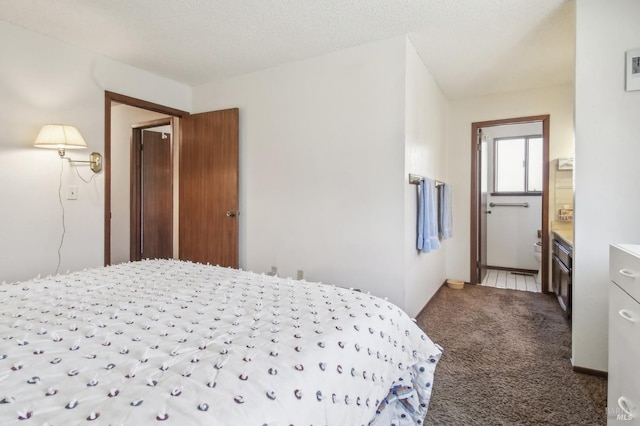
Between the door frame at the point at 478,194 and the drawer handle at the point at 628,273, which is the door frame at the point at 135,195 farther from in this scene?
the drawer handle at the point at 628,273

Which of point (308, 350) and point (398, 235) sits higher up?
point (398, 235)

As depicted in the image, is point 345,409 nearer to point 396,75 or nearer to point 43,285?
point 43,285

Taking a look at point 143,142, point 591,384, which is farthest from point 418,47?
point 143,142

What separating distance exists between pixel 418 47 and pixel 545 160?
2187 mm

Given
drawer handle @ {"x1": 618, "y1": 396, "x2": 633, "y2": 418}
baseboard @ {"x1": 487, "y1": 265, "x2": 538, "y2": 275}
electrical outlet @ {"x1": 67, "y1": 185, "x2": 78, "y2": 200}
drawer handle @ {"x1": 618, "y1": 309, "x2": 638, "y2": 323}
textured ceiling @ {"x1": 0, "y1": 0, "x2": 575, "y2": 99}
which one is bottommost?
baseboard @ {"x1": 487, "y1": 265, "x2": 538, "y2": 275}

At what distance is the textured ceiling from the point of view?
90.1 inches

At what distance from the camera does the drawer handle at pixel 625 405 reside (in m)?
1.24

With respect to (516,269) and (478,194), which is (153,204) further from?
(516,269)

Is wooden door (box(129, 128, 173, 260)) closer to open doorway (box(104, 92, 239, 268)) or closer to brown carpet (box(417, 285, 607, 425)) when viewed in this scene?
open doorway (box(104, 92, 239, 268))

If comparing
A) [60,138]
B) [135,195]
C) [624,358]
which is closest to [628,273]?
[624,358]

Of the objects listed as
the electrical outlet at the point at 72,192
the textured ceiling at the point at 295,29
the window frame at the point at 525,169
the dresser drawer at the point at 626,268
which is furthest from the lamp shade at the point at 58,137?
the window frame at the point at 525,169

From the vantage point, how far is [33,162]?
2.66 m

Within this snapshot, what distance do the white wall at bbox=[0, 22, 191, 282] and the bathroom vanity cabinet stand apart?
4.06 m

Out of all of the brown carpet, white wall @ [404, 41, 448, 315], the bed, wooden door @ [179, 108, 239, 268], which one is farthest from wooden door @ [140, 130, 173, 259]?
the brown carpet
